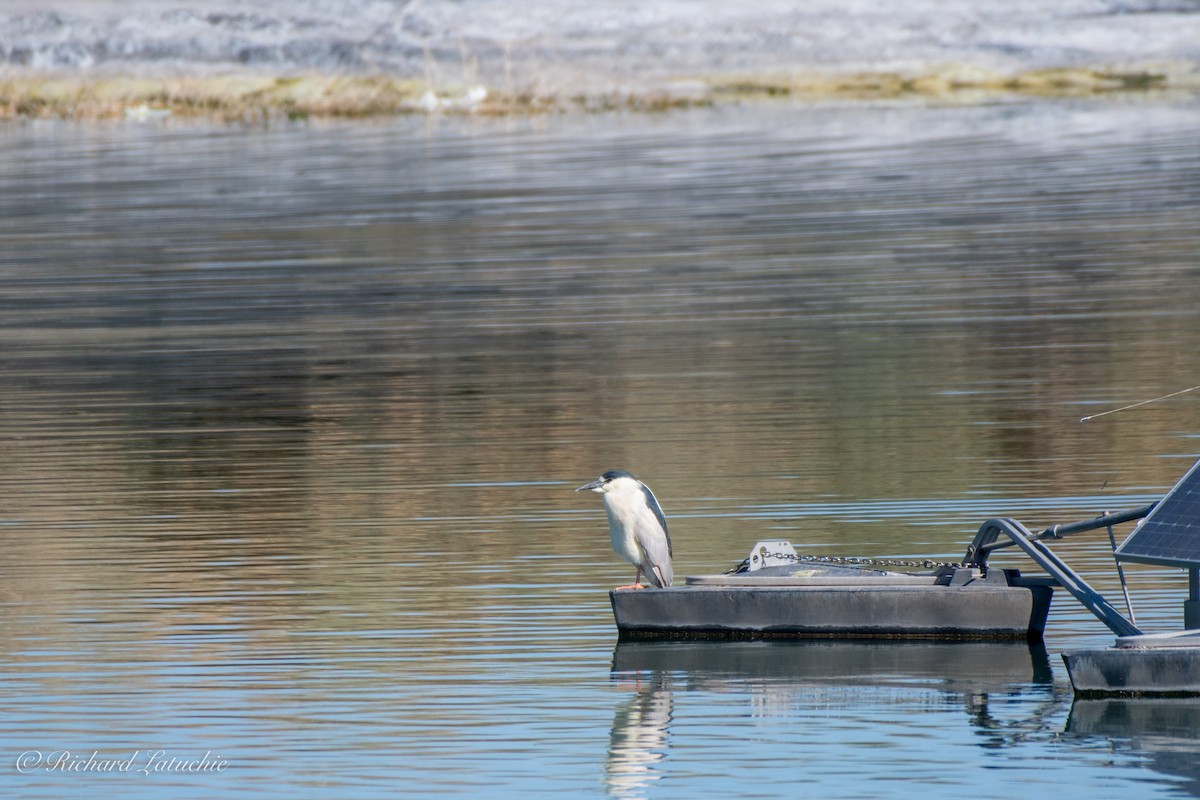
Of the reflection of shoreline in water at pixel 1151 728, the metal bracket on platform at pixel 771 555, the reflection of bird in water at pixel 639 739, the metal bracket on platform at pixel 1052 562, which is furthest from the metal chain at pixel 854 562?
the reflection of shoreline in water at pixel 1151 728

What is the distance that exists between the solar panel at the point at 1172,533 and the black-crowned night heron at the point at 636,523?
8.49 feet

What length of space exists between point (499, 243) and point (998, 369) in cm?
1570

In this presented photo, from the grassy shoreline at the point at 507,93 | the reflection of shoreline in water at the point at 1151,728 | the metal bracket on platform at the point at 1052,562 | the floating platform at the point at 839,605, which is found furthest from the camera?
the grassy shoreline at the point at 507,93

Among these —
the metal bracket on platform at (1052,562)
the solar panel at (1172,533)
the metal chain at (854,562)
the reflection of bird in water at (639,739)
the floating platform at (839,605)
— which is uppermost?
the solar panel at (1172,533)

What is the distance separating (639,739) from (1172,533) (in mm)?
2910

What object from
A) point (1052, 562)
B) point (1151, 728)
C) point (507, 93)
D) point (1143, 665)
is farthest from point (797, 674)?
point (507, 93)

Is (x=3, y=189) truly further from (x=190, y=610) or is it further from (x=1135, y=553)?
(x=1135, y=553)

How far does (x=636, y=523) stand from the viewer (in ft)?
42.4

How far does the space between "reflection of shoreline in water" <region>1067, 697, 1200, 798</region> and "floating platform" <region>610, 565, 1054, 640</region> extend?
3.92 ft

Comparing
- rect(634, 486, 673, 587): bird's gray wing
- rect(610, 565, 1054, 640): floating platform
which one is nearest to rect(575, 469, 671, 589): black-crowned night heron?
rect(634, 486, 673, 587): bird's gray wing

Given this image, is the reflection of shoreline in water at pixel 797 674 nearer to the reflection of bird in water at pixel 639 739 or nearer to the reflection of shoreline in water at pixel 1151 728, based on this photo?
the reflection of bird in water at pixel 639 739

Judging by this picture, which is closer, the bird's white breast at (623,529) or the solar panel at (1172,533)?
the solar panel at (1172,533)

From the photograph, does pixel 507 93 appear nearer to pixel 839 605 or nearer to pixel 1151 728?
pixel 839 605

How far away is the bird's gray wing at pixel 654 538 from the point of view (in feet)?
42.4
